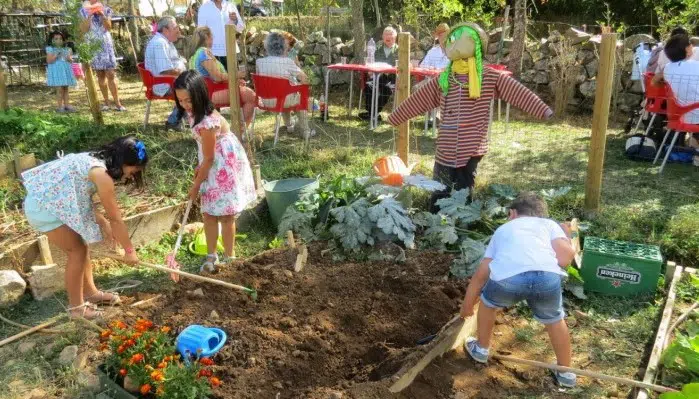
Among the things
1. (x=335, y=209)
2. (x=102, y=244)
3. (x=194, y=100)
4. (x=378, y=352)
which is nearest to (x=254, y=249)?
(x=335, y=209)

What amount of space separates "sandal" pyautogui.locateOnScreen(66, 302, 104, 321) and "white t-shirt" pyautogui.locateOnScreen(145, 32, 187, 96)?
15.3 ft

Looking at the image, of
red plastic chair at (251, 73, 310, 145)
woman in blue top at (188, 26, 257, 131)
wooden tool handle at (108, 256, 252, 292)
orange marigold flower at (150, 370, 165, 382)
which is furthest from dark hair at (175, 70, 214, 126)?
red plastic chair at (251, 73, 310, 145)

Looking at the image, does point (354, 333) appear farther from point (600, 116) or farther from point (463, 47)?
point (600, 116)

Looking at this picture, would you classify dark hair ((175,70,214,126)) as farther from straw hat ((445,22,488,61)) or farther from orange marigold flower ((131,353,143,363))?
straw hat ((445,22,488,61))

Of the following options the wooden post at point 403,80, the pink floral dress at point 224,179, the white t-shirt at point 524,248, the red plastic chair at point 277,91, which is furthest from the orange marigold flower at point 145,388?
the red plastic chair at point 277,91

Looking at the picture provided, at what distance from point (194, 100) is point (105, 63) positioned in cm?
621

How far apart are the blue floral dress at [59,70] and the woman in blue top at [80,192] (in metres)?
6.63

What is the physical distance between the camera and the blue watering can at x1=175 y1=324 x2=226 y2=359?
3088 mm

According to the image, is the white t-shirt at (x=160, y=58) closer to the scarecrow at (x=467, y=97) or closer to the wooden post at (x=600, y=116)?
the scarecrow at (x=467, y=97)

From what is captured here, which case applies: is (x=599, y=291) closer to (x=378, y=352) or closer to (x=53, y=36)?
(x=378, y=352)

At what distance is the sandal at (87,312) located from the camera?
12.2 feet

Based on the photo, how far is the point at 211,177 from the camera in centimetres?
428

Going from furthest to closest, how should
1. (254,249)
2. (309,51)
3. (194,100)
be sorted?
1. (309,51)
2. (254,249)
3. (194,100)

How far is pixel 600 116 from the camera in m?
4.93
